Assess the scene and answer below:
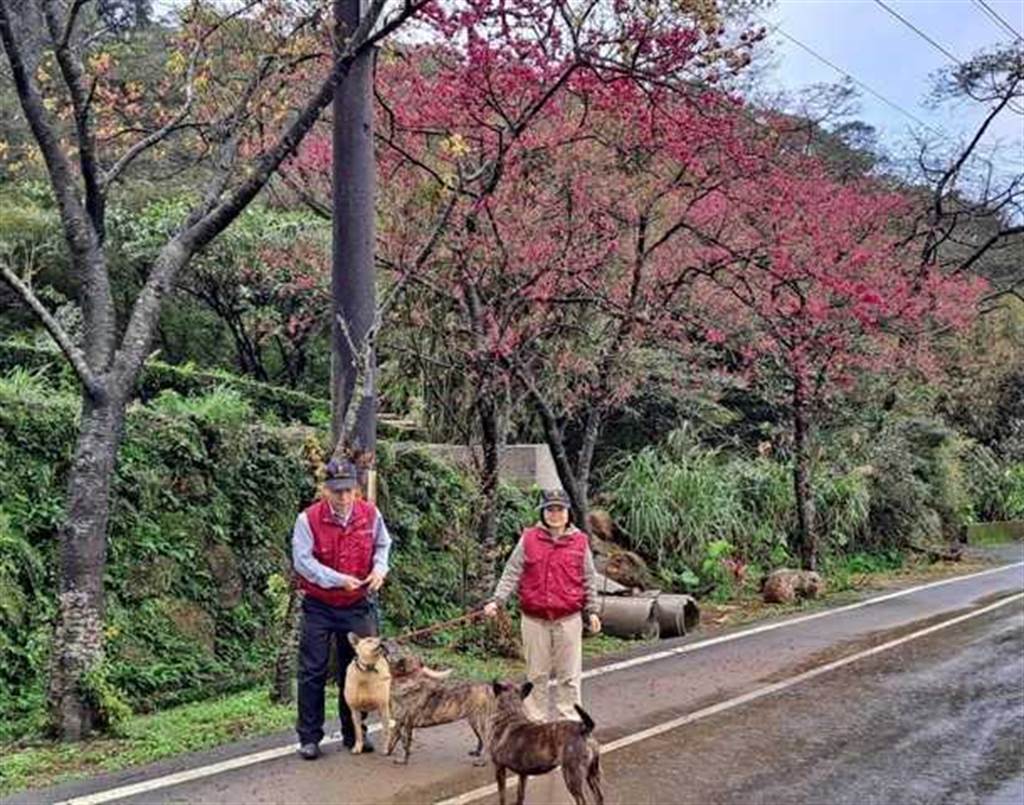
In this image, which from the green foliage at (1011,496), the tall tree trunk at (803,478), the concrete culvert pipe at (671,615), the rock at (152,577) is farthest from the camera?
the green foliage at (1011,496)

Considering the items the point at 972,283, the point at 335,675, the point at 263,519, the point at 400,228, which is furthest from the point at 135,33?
the point at 972,283

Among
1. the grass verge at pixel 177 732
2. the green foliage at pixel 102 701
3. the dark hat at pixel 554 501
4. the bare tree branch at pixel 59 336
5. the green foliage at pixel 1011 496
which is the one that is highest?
the bare tree branch at pixel 59 336

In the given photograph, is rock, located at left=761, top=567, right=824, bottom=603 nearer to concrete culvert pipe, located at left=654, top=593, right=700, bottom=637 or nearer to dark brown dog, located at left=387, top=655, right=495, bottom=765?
concrete culvert pipe, located at left=654, top=593, right=700, bottom=637

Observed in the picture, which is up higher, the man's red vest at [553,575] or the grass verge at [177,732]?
the man's red vest at [553,575]

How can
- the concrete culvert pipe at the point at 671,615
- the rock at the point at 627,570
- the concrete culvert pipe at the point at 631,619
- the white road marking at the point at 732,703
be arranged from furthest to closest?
the rock at the point at 627,570, the concrete culvert pipe at the point at 671,615, the concrete culvert pipe at the point at 631,619, the white road marking at the point at 732,703

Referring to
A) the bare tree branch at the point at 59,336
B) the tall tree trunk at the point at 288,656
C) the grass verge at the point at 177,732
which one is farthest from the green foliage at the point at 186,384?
the tall tree trunk at the point at 288,656

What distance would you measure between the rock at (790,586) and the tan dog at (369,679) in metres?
9.60

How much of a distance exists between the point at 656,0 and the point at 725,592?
9.17 m

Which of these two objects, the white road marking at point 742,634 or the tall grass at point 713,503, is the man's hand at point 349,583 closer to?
the white road marking at point 742,634

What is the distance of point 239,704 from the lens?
325 inches

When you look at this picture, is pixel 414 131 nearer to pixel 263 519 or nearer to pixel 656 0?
pixel 656 0

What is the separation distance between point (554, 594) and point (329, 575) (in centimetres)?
143

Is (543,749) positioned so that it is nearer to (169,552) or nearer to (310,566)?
(310,566)

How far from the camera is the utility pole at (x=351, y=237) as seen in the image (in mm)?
8539
